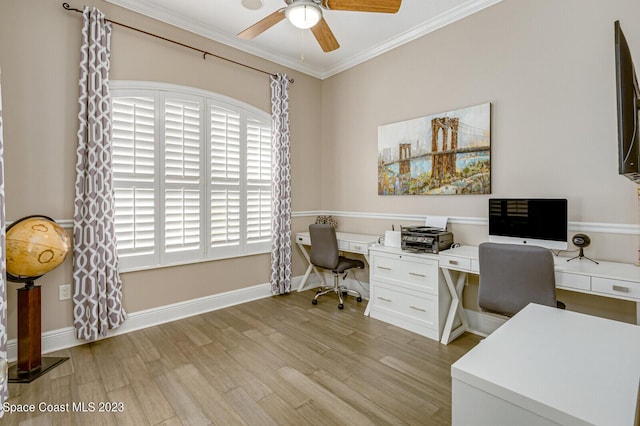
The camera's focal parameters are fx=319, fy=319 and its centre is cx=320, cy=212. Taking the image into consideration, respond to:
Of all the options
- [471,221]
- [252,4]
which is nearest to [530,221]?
[471,221]

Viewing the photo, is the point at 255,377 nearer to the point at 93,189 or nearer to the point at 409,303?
the point at 409,303

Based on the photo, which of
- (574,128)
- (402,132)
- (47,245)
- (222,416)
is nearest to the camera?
(222,416)

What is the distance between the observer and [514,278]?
7.18 ft

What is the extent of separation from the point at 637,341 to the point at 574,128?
6.71 ft

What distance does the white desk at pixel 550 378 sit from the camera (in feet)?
2.41

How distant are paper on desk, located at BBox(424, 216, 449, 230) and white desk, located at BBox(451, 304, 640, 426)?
6.88 ft

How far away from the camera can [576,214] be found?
8.23 ft

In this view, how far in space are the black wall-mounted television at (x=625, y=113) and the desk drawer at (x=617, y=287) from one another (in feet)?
3.12

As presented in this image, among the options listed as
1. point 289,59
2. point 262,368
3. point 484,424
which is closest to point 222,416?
point 262,368

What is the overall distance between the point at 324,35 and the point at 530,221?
2290mm

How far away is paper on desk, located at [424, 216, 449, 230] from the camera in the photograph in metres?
3.23

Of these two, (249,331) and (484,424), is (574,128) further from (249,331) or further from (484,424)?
(249,331)

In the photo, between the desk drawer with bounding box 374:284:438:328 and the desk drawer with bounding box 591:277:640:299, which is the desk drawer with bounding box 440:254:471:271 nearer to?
the desk drawer with bounding box 374:284:438:328

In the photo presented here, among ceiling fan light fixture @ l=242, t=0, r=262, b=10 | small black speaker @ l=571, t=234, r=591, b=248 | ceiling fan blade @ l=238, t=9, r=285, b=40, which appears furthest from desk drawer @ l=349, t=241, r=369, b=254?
ceiling fan light fixture @ l=242, t=0, r=262, b=10
